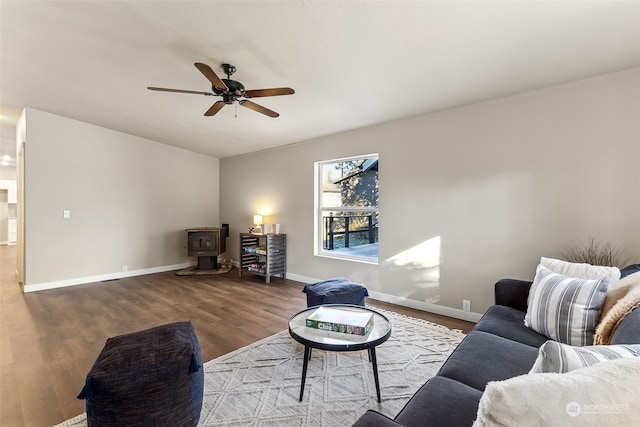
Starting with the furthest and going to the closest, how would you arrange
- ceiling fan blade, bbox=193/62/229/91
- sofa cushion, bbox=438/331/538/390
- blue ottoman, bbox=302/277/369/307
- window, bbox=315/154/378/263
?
window, bbox=315/154/378/263 → blue ottoman, bbox=302/277/369/307 → ceiling fan blade, bbox=193/62/229/91 → sofa cushion, bbox=438/331/538/390

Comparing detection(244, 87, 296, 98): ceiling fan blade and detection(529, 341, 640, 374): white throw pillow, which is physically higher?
detection(244, 87, 296, 98): ceiling fan blade

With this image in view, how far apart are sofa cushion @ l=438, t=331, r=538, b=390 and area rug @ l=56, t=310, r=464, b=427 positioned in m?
0.58

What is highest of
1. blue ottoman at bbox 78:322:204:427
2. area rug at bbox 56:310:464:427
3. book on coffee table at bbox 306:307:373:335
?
book on coffee table at bbox 306:307:373:335

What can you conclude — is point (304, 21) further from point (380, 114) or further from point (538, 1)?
point (380, 114)

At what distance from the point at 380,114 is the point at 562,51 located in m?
1.80

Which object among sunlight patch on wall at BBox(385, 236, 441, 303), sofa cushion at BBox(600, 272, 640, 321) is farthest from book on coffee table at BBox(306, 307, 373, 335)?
sunlight patch on wall at BBox(385, 236, 441, 303)

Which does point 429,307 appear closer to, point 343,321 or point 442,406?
point 343,321

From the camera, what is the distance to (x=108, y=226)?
5.09 metres

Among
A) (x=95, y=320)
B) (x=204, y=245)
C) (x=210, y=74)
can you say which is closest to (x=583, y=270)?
(x=210, y=74)

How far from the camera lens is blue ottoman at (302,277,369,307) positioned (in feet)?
8.78

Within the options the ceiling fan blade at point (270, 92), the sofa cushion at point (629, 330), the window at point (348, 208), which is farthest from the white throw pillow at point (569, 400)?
the window at point (348, 208)

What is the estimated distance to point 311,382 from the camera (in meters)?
2.03

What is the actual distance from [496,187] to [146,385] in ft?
11.2

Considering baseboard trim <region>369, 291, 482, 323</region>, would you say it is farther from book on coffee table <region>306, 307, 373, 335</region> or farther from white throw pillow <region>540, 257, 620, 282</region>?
book on coffee table <region>306, 307, 373, 335</region>
